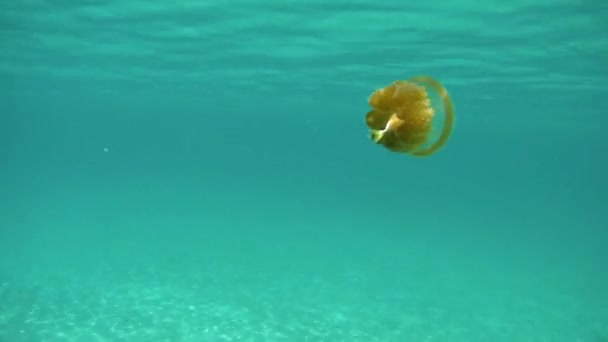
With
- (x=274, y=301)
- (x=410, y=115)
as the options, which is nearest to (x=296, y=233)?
(x=274, y=301)

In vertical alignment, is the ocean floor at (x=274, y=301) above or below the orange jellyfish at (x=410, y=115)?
above

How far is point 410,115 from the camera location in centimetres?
133

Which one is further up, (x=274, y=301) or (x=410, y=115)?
Answer: (x=274, y=301)

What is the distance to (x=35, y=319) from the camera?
496 inches

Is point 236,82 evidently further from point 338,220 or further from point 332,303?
point 332,303

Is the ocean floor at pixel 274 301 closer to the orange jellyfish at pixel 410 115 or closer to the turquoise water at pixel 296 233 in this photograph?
the turquoise water at pixel 296 233

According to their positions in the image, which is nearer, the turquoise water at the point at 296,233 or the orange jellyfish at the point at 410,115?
the orange jellyfish at the point at 410,115

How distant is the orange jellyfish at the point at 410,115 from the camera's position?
4.28ft

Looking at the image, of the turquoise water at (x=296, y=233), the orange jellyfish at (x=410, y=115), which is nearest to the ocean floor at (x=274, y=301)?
the turquoise water at (x=296, y=233)

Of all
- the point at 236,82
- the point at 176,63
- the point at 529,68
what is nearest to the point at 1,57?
the point at 176,63

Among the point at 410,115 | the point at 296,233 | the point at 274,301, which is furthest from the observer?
the point at 296,233

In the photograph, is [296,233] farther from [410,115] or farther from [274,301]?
[410,115]

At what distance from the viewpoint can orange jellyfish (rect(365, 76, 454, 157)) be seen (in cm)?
131

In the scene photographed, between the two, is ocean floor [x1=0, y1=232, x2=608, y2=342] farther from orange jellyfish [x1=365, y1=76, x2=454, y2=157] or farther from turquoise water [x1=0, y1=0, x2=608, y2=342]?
orange jellyfish [x1=365, y1=76, x2=454, y2=157]
